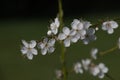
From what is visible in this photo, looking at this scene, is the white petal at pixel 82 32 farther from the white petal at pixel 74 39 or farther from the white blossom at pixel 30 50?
the white blossom at pixel 30 50

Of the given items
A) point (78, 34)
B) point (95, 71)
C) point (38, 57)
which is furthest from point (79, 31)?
point (38, 57)

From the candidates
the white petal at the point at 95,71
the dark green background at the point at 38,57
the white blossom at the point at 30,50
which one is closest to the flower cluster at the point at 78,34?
the white blossom at the point at 30,50

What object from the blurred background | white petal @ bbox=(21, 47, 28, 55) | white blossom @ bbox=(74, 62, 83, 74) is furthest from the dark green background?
white petal @ bbox=(21, 47, 28, 55)

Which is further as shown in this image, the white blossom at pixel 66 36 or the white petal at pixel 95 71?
the white petal at pixel 95 71

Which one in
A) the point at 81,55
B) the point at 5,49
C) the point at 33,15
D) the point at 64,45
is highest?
the point at 33,15

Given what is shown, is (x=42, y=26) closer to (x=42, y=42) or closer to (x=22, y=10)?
(x=22, y=10)

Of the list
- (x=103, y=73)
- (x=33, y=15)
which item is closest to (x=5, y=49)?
(x=33, y=15)

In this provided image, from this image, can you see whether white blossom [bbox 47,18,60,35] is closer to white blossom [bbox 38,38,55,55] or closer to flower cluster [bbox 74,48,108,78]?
white blossom [bbox 38,38,55,55]

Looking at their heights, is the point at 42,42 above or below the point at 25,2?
below
